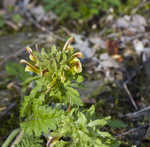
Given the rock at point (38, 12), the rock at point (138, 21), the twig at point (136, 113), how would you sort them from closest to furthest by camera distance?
1. the twig at point (136, 113)
2. the rock at point (138, 21)
3. the rock at point (38, 12)

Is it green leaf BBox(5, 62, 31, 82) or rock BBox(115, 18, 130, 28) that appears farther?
rock BBox(115, 18, 130, 28)

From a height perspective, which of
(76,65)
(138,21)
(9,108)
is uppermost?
(138,21)

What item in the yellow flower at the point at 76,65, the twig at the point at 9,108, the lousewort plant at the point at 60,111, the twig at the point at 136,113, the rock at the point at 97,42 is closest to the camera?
the lousewort plant at the point at 60,111

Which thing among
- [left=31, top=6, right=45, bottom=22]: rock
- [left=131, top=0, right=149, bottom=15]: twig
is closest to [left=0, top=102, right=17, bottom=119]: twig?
[left=31, top=6, right=45, bottom=22]: rock

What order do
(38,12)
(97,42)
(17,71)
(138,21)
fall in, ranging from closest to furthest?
(17,71) → (97,42) → (138,21) → (38,12)

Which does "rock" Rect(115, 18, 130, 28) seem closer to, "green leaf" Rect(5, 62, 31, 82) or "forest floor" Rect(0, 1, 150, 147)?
"forest floor" Rect(0, 1, 150, 147)

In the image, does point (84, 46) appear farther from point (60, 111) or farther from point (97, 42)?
point (60, 111)

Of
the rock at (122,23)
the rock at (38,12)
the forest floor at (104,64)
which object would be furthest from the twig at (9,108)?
the rock at (122,23)

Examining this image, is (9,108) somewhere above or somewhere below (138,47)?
below

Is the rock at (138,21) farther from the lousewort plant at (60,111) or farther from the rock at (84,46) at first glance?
the lousewort plant at (60,111)

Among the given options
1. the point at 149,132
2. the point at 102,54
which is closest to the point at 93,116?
the point at 149,132

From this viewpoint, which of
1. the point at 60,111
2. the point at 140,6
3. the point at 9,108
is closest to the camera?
the point at 60,111

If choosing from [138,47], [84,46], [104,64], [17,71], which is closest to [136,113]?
[104,64]

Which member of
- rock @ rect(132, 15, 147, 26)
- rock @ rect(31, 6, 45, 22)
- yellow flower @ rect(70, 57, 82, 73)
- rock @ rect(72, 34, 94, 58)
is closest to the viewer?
yellow flower @ rect(70, 57, 82, 73)
